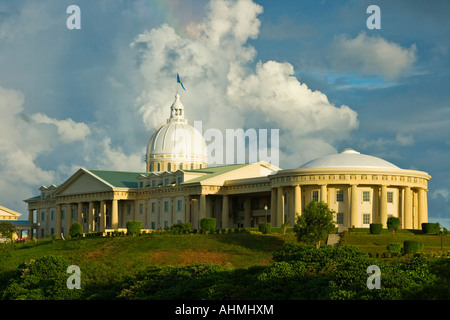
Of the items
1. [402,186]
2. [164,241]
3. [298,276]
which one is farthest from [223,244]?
[298,276]

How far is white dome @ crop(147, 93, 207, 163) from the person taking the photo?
113062 millimetres

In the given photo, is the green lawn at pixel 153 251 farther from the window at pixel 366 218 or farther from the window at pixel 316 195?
the window at pixel 366 218

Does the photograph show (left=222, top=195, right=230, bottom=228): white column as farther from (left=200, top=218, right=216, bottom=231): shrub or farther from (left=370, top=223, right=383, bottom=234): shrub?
(left=370, top=223, right=383, bottom=234): shrub

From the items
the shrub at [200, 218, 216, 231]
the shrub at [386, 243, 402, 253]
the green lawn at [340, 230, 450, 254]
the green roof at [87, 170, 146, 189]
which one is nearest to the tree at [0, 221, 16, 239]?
the green roof at [87, 170, 146, 189]

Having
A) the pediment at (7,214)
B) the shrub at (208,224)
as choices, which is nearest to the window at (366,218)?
the shrub at (208,224)

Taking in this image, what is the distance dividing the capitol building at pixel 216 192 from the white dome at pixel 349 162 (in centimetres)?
10

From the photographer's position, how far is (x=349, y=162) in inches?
3098

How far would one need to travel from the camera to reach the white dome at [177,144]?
113062mm

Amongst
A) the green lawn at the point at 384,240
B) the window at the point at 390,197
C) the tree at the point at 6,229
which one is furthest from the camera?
the tree at the point at 6,229

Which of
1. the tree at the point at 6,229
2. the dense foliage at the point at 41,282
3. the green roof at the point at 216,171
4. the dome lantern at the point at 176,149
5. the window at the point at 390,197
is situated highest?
the dome lantern at the point at 176,149

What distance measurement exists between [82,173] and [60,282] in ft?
214

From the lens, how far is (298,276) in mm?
39250

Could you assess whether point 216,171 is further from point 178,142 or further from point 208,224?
point 208,224

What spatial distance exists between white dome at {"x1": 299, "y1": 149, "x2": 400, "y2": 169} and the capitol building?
10cm
